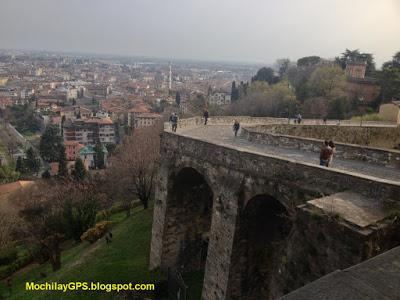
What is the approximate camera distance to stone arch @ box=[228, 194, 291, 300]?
11656 millimetres

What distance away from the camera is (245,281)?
40.0ft

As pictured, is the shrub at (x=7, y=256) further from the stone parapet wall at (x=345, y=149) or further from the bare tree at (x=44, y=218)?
the stone parapet wall at (x=345, y=149)

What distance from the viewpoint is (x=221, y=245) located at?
479 inches

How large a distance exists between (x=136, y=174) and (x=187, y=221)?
520 inches

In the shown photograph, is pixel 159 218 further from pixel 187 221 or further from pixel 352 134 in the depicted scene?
pixel 352 134

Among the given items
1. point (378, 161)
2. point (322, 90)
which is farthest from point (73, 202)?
point (322, 90)

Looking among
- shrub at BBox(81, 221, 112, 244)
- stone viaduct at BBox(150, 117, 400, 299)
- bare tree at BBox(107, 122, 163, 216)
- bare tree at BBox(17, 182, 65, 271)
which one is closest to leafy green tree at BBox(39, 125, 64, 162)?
bare tree at BBox(17, 182, 65, 271)

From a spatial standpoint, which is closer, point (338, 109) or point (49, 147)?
point (338, 109)

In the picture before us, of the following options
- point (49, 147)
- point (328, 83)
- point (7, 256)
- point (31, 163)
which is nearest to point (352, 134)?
point (7, 256)

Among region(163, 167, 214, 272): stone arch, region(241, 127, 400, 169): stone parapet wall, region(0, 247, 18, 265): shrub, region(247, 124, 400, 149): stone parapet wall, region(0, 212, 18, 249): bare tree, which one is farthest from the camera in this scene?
region(247, 124, 400, 149): stone parapet wall

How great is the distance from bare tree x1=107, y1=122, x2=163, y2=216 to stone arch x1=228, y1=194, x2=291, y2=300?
15.8 metres

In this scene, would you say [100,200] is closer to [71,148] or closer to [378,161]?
[378,161]

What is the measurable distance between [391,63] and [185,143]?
46.2m

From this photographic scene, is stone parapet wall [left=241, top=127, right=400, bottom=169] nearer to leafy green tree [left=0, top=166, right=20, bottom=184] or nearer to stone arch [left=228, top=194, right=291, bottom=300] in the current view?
stone arch [left=228, top=194, right=291, bottom=300]
